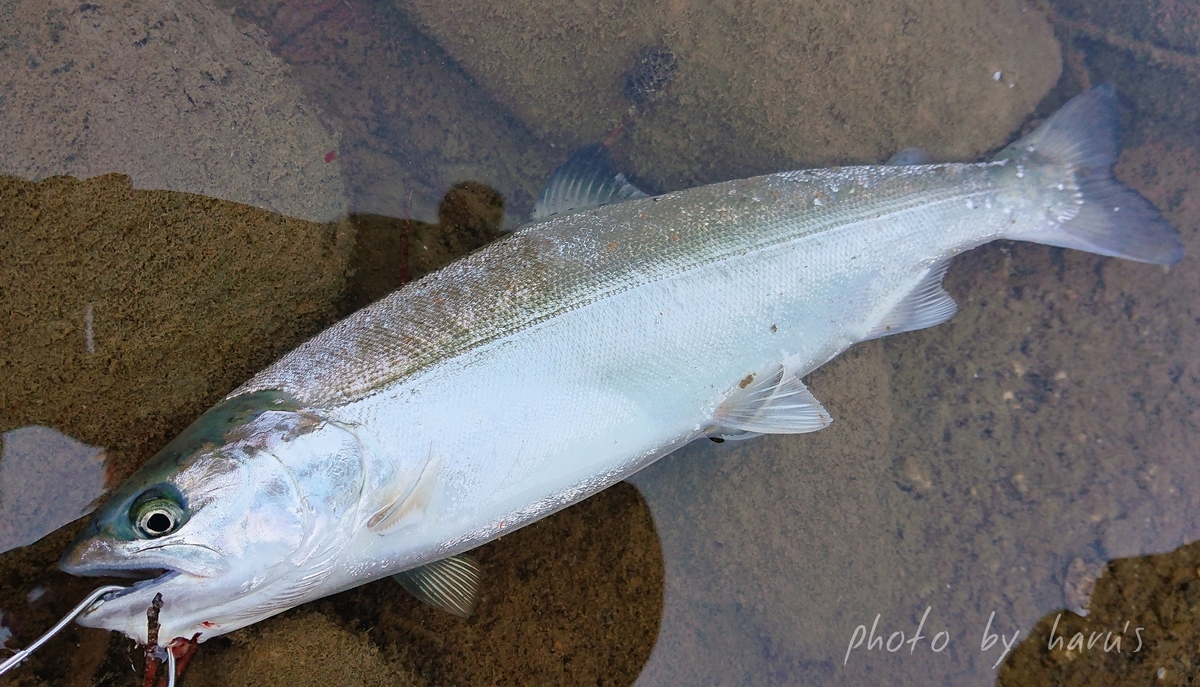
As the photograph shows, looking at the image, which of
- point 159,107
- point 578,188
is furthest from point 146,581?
point 578,188

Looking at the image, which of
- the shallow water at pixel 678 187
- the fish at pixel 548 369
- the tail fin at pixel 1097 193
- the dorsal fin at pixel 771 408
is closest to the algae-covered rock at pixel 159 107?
the shallow water at pixel 678 187

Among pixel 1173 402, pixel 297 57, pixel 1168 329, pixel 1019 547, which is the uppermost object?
pixel 297 57

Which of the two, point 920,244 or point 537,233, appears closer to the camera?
point 537,233

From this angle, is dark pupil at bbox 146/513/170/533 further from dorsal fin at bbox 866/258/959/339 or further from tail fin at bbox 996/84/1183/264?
tail fin at bbox 996/84/1183/264

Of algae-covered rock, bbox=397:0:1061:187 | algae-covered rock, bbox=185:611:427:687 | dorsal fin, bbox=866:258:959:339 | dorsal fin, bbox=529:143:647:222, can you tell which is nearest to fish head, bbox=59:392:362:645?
algae-covered rock, bbox=185:611:427:687

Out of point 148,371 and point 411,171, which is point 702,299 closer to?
point 411,171

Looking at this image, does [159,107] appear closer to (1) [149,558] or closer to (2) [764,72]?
(1) [149,558]

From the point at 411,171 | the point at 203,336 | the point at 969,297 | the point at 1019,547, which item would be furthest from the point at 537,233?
the point at 1019,547
